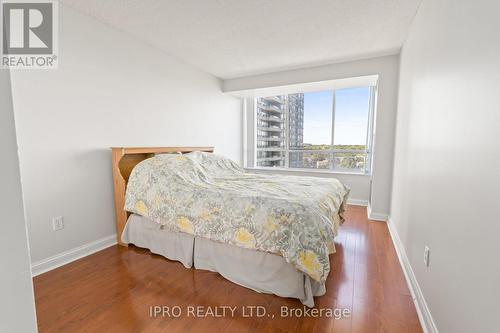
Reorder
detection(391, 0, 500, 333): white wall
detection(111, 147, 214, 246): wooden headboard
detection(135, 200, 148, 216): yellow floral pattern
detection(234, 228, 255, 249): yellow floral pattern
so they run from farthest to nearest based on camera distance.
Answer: detection(111, 147, 214, 246): wooden headboard < detection(135, 200, 148, 216): yellow floral pattern < detection(234, 228, 255, 249): yellow floral pattern < detection(391, 0, 500, 333): white wall

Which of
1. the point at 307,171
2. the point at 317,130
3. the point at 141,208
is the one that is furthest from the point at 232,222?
the point at 317,130

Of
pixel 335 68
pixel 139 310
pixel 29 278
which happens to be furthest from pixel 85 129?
pixel 335 68

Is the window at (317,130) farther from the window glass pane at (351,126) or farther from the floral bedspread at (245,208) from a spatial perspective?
the floral bedspread at (245,208)

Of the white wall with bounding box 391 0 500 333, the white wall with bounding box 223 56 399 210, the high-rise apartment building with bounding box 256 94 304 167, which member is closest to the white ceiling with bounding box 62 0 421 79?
the white wall with bounding box 223 56 399 210

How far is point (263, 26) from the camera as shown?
98.3 inches

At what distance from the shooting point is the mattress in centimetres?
165

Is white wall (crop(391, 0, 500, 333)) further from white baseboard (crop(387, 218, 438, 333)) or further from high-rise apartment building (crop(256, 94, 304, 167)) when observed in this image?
high-rise apartment building (crop(256, 94, 304, 167))

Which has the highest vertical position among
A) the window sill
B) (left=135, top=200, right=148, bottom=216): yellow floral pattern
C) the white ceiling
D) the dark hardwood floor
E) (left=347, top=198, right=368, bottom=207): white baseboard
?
the white ceiling

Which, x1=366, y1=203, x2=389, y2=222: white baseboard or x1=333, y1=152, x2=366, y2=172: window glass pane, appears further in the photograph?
x1=333, y1=152, x2=366, y2=172: window glass pane

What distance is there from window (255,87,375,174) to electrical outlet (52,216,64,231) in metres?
3.92

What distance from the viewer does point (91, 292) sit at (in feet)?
5.76

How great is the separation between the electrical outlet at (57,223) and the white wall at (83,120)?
0.12ft

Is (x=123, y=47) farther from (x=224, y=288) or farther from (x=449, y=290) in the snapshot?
(x=449, y=290)

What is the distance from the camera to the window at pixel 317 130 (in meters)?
4.45
